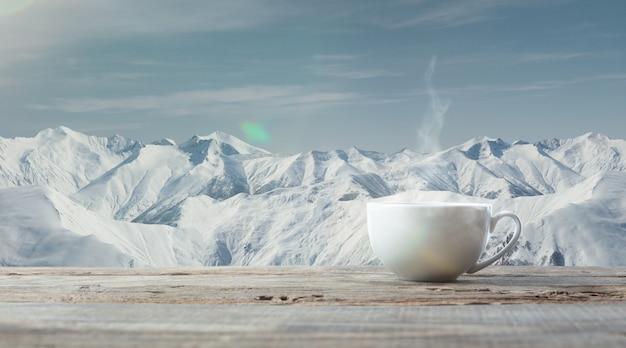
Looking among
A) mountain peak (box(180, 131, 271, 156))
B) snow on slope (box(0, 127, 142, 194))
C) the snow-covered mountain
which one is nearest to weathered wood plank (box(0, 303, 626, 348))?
the snow-covered mountain

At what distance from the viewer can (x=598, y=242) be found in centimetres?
1408

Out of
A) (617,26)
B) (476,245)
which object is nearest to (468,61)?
(617,26)

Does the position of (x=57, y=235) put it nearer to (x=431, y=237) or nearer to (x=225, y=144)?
(x=431, y=237)

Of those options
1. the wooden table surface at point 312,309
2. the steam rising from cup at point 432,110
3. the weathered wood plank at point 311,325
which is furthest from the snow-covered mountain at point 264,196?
the weathered wood plank at point 311,325

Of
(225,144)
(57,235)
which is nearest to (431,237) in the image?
(57,235)

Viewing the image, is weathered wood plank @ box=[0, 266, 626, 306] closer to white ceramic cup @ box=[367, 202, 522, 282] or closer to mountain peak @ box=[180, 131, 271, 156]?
white ceramic cup @ box=[367, 202, 522, 282]

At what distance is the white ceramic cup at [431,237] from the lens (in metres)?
0.77

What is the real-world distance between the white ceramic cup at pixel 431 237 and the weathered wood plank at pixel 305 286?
0.02 metres

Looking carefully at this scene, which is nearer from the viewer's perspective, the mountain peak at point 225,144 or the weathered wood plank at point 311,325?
the weathered wood plank at point 311,325

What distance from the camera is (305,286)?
2.52 ft

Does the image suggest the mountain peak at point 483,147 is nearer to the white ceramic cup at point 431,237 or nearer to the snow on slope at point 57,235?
the snow on slope at point 57,235

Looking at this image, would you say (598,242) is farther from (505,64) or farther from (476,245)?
(476,245)

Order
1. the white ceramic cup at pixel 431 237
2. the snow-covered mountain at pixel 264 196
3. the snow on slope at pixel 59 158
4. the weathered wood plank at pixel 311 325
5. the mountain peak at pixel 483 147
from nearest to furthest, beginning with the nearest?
the weathered wood plank at pixel 311 325
the white ceramic cup at pixel 431 237
the snow-covered mountain at pixel 264 196
the mountain peak at pixel 483 147
the snow on slope at pixel 59 158

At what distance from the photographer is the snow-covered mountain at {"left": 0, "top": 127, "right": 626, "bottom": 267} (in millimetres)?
14930
